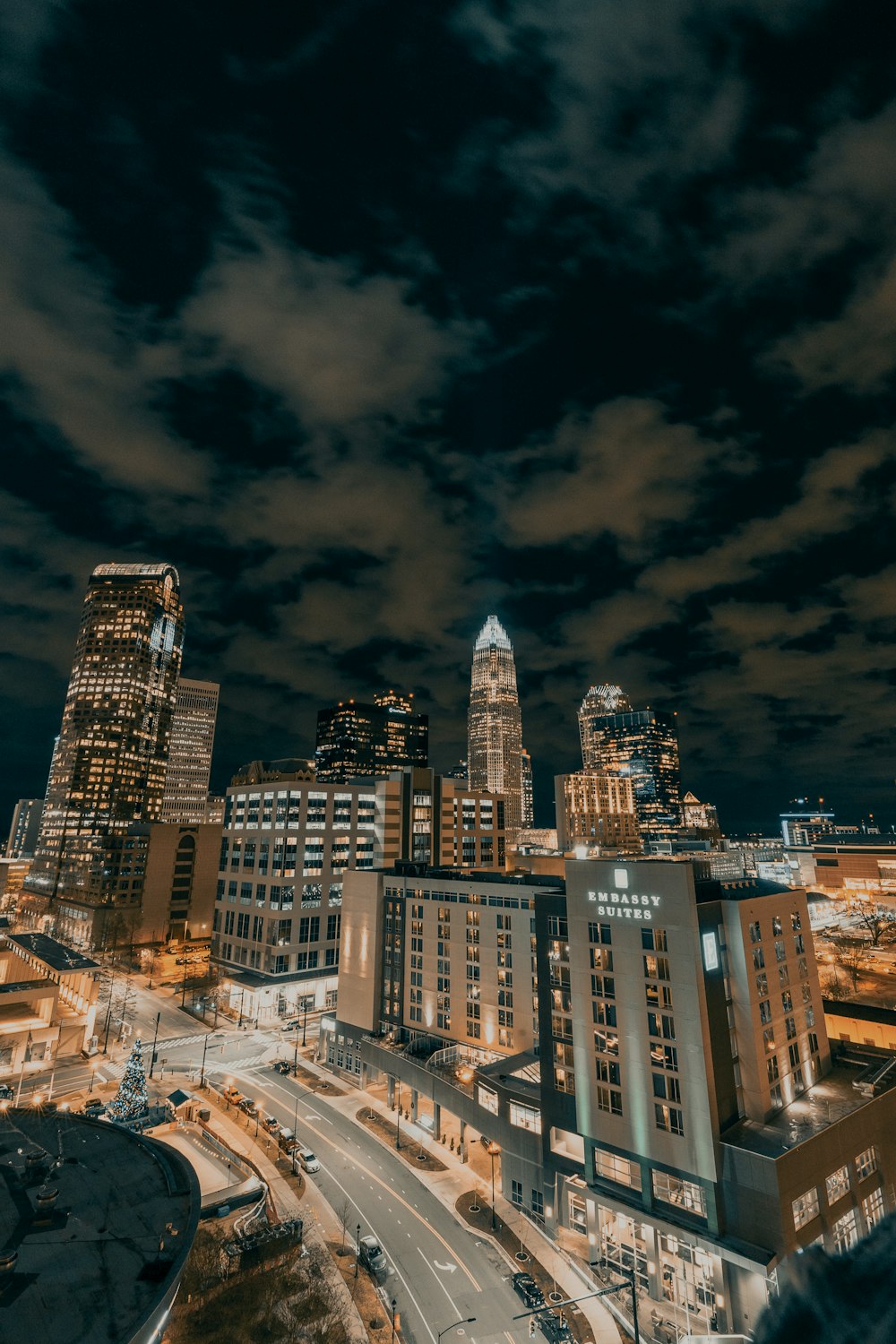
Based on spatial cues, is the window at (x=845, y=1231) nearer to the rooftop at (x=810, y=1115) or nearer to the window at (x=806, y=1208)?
the window at (x=806, y=1208)

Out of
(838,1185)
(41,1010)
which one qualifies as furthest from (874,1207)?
(41,1010)

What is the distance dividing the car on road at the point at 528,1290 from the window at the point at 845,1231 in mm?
22586

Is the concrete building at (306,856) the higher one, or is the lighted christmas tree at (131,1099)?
the concrete building at (306,856)

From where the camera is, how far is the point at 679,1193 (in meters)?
46.9

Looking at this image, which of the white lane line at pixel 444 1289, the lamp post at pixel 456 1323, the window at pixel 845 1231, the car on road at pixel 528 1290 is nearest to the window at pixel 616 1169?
the car on road at pixel 528 1290

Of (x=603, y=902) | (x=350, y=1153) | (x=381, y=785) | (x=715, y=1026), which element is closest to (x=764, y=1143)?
(x=715, y=1026)

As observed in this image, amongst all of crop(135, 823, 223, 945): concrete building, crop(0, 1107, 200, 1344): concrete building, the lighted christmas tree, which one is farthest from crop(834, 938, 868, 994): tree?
crop(135, 823, 223, 945): concrete building

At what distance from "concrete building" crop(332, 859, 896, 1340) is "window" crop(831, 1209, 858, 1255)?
0.16 meters

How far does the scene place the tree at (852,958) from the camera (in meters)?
122

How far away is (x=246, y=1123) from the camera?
6994 centimetres

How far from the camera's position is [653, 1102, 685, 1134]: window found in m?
47.7

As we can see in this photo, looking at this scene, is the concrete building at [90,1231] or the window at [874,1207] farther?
the window at [874,1207]

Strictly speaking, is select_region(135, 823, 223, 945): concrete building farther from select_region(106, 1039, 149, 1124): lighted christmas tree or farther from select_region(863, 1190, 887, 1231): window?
select_region(863, 1190, 887, 1231): window

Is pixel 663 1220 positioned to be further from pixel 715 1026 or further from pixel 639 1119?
pixel 715 1026
